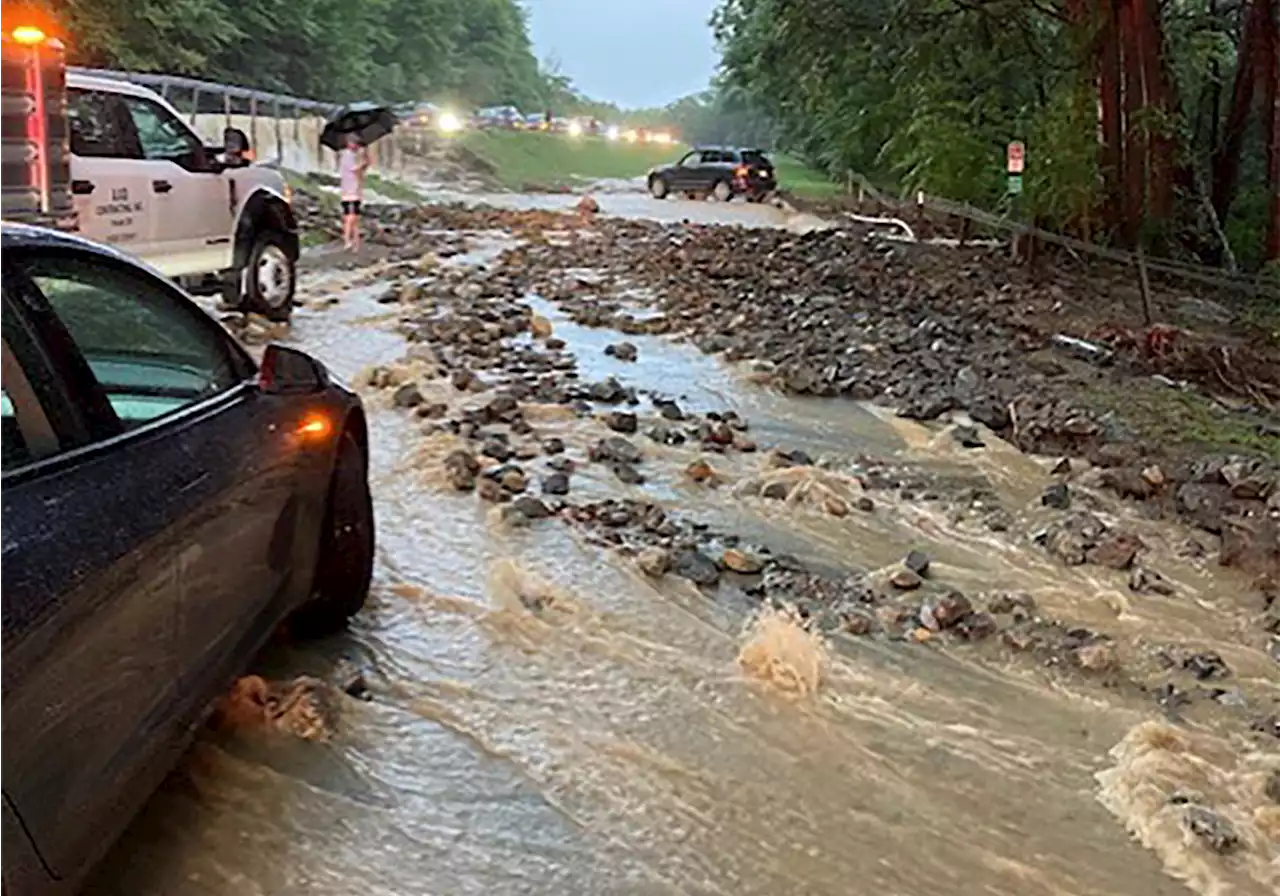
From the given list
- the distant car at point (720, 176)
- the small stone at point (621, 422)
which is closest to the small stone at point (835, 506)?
the small stone at point (621, 422)

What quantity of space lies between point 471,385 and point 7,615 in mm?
A: 7081

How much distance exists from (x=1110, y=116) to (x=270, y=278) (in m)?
9.40

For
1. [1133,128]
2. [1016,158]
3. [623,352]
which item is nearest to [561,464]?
[623,352]

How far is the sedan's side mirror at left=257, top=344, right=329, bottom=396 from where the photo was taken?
3859 millimetres

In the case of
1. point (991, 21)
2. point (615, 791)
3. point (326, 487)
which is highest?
point (991, 21)

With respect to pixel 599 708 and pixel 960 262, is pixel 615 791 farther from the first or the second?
pixel 960 262

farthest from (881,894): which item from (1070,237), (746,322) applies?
(1070,237)

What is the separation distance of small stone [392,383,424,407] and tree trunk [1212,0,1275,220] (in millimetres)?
10653

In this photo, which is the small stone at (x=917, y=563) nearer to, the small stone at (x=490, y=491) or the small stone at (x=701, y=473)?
the small stone at (x=701, y=473)

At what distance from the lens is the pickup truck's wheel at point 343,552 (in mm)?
4371

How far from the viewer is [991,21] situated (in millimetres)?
16844

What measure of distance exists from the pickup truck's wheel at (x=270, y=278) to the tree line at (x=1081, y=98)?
8181 mm

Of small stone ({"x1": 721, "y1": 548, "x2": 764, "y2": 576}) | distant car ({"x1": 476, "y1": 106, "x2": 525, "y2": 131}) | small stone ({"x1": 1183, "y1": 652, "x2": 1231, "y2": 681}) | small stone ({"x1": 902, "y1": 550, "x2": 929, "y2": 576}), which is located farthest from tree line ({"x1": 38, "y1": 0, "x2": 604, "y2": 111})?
small stone ({"x1": 1183, "y1": 652, "x2": 1231, "y2": 681})

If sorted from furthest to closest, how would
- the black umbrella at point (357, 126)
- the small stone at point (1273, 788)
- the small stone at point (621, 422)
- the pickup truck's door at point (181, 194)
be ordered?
the black umbrella at point (357, 126) → the pickup truck's door at point (181, 194) → the small stone at point (621, 422) → the small stone at point (1273, 788)
